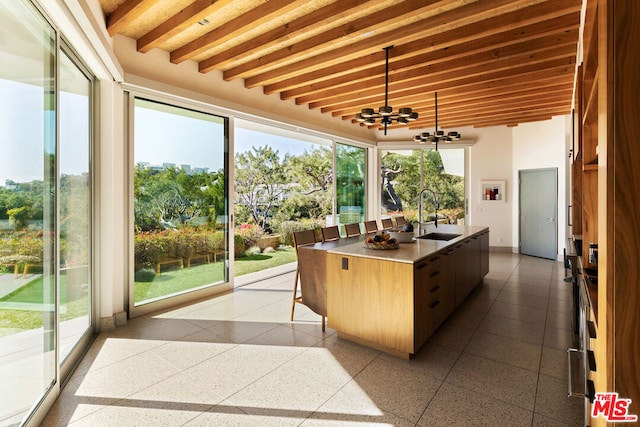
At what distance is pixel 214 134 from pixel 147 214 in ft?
4.54

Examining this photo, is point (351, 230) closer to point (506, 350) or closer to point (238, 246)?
point (506, 350)

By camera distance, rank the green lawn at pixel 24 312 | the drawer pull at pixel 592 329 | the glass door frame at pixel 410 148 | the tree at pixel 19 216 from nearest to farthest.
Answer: the drawer pull at pixel 592 329, the green lawn at pixel 24 312, the tree at pixel 19 216, the glass door frame at pixel 410 148

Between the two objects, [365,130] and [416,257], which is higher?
[365,130]

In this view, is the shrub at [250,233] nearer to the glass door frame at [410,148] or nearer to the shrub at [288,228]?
the shrub at [288,228]

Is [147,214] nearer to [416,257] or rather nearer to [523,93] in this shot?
[416,257]

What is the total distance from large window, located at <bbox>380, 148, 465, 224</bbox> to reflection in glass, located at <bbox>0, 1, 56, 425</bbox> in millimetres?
6753

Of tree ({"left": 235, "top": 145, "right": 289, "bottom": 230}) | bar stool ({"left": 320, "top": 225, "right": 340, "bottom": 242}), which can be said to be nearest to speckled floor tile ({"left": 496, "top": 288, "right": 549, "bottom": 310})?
bar stool ({"left": 320, "top": 225, "right": 340, "bottom": 242})

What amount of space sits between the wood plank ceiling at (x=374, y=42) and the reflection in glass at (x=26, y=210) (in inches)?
41.2

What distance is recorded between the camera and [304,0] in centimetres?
259

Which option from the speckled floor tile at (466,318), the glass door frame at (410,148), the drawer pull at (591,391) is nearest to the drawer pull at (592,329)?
the drawer pull at (591,391)

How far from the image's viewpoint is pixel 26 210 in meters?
1.89

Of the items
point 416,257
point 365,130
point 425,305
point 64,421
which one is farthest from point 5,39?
point 365,130

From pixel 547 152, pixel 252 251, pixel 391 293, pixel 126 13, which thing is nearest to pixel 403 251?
pixel 391 293

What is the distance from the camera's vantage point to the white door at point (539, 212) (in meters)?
6.90
